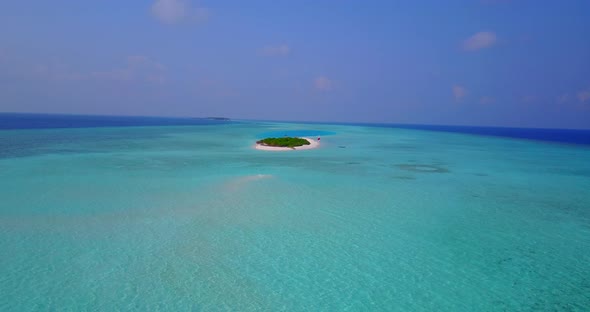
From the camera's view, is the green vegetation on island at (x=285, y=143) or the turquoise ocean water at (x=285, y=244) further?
the green vegetation on island at (x=285, y=143)

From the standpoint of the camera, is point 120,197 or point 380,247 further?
point 120,197

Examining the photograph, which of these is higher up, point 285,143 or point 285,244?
point 285,143

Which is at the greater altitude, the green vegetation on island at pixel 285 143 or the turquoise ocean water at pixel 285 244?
the green vegetation on island at pixel 285 143

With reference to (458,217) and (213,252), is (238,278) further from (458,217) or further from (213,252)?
(458,217)

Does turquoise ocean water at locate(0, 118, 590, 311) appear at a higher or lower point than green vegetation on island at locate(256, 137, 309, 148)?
lower

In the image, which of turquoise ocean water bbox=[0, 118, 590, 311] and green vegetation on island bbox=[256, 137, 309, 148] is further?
green vegetation on island bbox=[256, 137, 309, 148]

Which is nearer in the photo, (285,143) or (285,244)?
(285,244)

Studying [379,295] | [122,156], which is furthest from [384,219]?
[122,156]

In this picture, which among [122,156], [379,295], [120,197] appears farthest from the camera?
[122,156]
